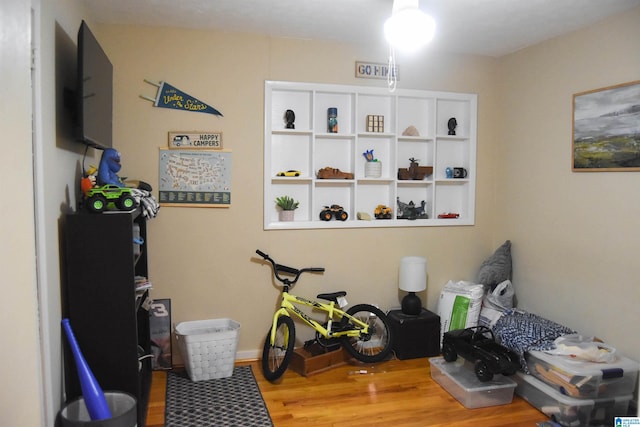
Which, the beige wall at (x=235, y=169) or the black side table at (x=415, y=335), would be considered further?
the black side table at (x=415, y=335)

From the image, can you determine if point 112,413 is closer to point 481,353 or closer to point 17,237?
point 17,237

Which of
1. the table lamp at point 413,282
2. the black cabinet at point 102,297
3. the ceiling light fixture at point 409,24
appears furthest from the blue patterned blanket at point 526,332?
the black cabinet at point 102,297

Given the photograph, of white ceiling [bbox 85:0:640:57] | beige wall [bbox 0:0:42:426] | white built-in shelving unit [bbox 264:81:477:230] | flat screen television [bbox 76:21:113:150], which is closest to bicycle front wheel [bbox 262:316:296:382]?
white built-in shelving unit [bbox 264:81:477:230]

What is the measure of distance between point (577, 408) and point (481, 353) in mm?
585

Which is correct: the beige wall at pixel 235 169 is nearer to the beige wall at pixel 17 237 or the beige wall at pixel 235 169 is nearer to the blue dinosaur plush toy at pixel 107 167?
the blue dinosaur plush toy at pixel 107 167

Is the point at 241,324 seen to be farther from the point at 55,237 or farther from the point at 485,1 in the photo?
the point at 485,1

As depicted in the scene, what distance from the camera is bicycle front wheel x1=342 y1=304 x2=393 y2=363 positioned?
3521 mm

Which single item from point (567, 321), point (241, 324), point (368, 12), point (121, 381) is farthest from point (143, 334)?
point (567, 321)

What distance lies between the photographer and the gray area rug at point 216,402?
2.70 m

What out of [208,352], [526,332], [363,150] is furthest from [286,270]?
[526,332]

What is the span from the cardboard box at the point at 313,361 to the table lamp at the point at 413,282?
64cm

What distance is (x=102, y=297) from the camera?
2.32 metres

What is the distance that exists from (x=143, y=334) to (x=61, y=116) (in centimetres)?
165

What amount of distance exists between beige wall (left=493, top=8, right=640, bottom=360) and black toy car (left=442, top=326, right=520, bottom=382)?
2.21ft
